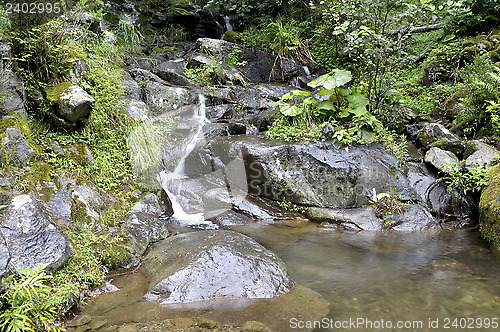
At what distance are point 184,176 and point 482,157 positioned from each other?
6289 millimetres

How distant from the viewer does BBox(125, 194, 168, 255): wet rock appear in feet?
14.7

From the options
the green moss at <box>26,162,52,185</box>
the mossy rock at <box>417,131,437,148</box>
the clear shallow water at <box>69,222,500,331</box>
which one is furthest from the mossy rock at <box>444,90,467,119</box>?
the green moss at <box>26,162,52,185</box>

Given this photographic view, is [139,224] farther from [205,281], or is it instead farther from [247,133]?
[247,133]

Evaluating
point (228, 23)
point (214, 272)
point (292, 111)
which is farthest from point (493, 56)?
point (228, 23)

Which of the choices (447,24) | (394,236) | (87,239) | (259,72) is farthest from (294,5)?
(87,239)

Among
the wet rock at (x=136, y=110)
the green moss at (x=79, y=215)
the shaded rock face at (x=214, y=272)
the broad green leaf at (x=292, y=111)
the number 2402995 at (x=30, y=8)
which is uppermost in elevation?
the number 2402995 at (x=30, y=8)

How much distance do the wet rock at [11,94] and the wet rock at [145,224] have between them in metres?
2.28

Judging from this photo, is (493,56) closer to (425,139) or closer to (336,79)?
(425,139)

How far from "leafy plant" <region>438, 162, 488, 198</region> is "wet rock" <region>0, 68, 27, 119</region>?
7.69 meters

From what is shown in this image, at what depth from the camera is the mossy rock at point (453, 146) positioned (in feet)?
21.3

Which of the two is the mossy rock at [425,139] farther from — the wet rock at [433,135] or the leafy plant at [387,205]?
the leafy plant at [387,205]

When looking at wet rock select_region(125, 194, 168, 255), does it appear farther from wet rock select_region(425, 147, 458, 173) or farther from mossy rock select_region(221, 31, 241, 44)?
mossy rock select_region(221, 31, 241, 44)

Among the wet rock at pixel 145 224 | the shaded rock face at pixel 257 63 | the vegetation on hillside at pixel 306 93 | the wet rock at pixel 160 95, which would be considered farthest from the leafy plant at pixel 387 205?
the shaded rock face at pixel 257 63

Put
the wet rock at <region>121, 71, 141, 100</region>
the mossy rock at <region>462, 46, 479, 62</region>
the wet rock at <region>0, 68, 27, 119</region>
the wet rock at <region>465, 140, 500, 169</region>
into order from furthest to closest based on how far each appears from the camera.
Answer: the mossy rock at <region>462, 46, 479, 62</region> < the wet rock at <region>121, 71, 141, 100</region> < the wet rock at <region>465, 140, 500, 169</region> < the wet rock at <region>0, 68, 27, 119</region>
